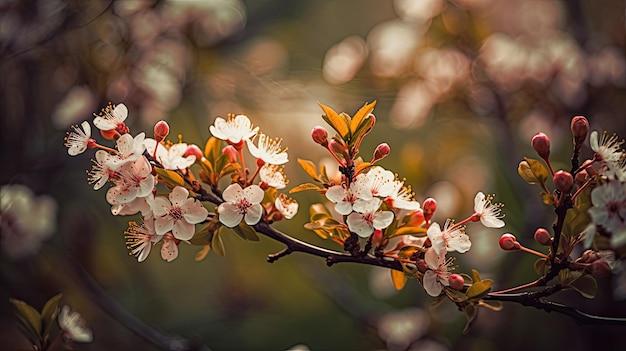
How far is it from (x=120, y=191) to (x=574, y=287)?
333 mm

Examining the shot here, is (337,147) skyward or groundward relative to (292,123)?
skyward

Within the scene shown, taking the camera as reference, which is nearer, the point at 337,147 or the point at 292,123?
the point at 337,147

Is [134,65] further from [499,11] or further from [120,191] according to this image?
[499,11]

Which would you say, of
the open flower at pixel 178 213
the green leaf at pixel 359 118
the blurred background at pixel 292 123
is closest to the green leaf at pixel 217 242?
the open flower at pixel 178 213

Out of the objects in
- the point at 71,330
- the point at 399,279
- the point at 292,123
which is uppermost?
the point at 399,279

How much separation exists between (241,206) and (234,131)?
0.06m

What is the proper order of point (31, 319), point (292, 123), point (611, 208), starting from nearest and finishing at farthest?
point (611, 208), point (31, 319), point (292, 123)

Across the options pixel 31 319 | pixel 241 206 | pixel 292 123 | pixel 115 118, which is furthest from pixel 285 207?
pixel 292 123

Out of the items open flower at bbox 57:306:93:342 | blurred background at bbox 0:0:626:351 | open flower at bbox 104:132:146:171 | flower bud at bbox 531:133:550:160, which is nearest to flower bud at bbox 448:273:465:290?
flower bud at bbox 531:133:550:160

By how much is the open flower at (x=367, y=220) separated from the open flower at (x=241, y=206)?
0.22 feet

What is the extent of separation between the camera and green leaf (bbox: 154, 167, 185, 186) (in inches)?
18.6

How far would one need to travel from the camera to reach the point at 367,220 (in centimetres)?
47

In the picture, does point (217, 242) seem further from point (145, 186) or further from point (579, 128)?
point (579, 128)

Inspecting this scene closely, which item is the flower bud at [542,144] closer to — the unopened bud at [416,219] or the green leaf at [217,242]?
the unopened bud at [416,219]
